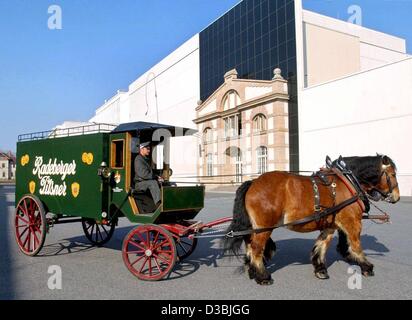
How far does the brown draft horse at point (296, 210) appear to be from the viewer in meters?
5.33

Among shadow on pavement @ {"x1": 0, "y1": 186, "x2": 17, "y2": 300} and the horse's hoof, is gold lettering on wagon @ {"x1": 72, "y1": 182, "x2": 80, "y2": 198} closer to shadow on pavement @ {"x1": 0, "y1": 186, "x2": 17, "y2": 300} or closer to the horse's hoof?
shadow on pavement @ {"x1": 0, "y1": 186, "x2": 17, "y2": 300}

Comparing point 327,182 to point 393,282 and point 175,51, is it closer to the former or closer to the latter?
point 393,282

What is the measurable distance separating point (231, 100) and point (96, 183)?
94.7 feet

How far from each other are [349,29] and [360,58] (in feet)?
9.01

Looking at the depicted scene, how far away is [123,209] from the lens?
623 centimetres

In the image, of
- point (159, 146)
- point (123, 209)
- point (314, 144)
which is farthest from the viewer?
point (314, 144)

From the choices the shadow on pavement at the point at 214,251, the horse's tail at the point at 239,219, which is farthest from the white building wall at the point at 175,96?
the horse's tail at the point at 239,219

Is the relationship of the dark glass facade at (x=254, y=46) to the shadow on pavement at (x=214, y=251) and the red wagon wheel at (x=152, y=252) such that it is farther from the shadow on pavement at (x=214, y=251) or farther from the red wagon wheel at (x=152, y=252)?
the red wagon wheel at (x=152, y=252)

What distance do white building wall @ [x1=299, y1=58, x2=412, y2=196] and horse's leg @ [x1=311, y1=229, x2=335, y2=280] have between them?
18.3 metres

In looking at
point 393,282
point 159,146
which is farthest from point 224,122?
point 393,282

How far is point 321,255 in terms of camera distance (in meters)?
5.66

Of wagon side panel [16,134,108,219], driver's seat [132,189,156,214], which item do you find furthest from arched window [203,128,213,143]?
driver's seat [132,189,156,214]

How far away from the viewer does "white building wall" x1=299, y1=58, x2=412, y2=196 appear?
2153 cm

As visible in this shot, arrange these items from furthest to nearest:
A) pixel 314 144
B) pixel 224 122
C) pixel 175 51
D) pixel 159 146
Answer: pixel 175 51
pixel 224 122
pixel 314 144
pixel 159 146
